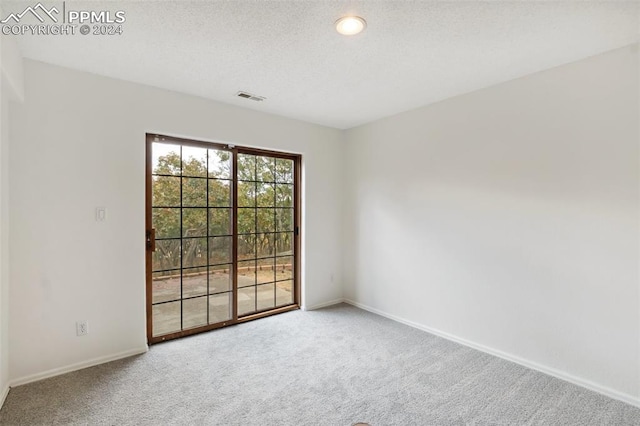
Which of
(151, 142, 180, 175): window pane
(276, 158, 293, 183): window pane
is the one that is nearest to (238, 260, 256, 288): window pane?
(276, 158, 293, 183): window pane

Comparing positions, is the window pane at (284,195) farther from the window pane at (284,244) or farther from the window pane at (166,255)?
the window pane at (166,255)

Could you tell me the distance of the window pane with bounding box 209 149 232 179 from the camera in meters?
3.49

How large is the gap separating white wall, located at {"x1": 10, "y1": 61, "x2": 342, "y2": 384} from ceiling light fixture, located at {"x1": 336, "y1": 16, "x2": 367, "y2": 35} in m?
1.87

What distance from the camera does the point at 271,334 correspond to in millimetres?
3359

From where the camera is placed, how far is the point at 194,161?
3.36m

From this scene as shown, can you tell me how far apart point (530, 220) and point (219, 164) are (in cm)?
316

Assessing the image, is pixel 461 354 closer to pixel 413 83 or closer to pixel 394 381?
pixel 394 381

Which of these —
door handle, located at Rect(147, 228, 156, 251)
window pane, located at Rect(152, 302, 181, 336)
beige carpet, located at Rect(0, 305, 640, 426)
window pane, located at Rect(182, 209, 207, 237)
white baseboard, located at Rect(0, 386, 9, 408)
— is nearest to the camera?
beige carpet, located at Rect(0, 305, 640, 426)

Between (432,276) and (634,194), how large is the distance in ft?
5.82

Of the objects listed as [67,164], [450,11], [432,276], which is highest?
[450,11]

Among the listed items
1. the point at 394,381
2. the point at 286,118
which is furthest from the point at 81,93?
the point at 394,381

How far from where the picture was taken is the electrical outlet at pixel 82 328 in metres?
2.62

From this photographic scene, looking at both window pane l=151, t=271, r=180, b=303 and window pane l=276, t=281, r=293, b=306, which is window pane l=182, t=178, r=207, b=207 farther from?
window pane l=276, t=281, r=293, b=306

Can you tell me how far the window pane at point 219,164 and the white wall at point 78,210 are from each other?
289 mm
